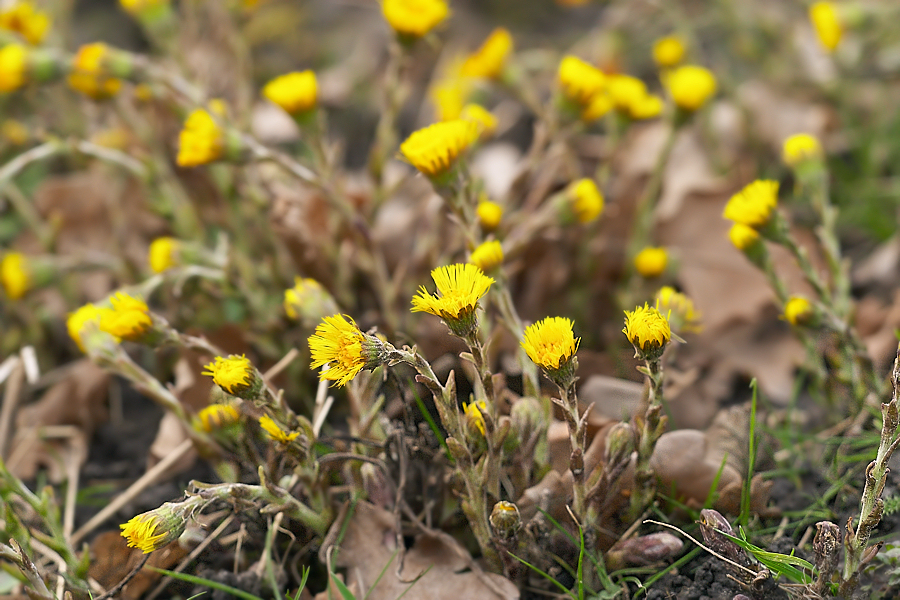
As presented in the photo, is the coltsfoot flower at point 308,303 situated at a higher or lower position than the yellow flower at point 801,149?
lower

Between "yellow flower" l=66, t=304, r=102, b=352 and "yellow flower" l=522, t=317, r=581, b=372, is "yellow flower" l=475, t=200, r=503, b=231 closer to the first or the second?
"yellow flower" l=522, t=317, r=581, b=372

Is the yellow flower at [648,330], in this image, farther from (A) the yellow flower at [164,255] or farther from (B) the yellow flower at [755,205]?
(A) the yellow flower at [164,255]

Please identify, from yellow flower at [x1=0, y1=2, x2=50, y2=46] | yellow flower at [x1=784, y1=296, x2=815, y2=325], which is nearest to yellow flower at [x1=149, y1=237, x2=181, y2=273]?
yellow flower at [x1=0, y1=2, x2=50, y2=46]

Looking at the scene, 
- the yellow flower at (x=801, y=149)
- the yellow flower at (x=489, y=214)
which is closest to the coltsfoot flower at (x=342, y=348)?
the yellow flower at (x=489, y=214)

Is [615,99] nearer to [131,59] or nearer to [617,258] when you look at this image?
[617,258]

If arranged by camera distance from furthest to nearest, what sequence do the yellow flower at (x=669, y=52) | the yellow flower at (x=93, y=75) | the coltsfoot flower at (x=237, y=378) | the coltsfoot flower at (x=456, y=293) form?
the yellow flower at (x=669, y=52) → the yellow flower at (x=93, y=75) → the coltsfoot flower at (x=237, y=378) → the coltsfoot flower at (x=456, y=293)

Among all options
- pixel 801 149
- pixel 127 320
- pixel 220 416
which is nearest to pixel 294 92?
pixel 127 320
